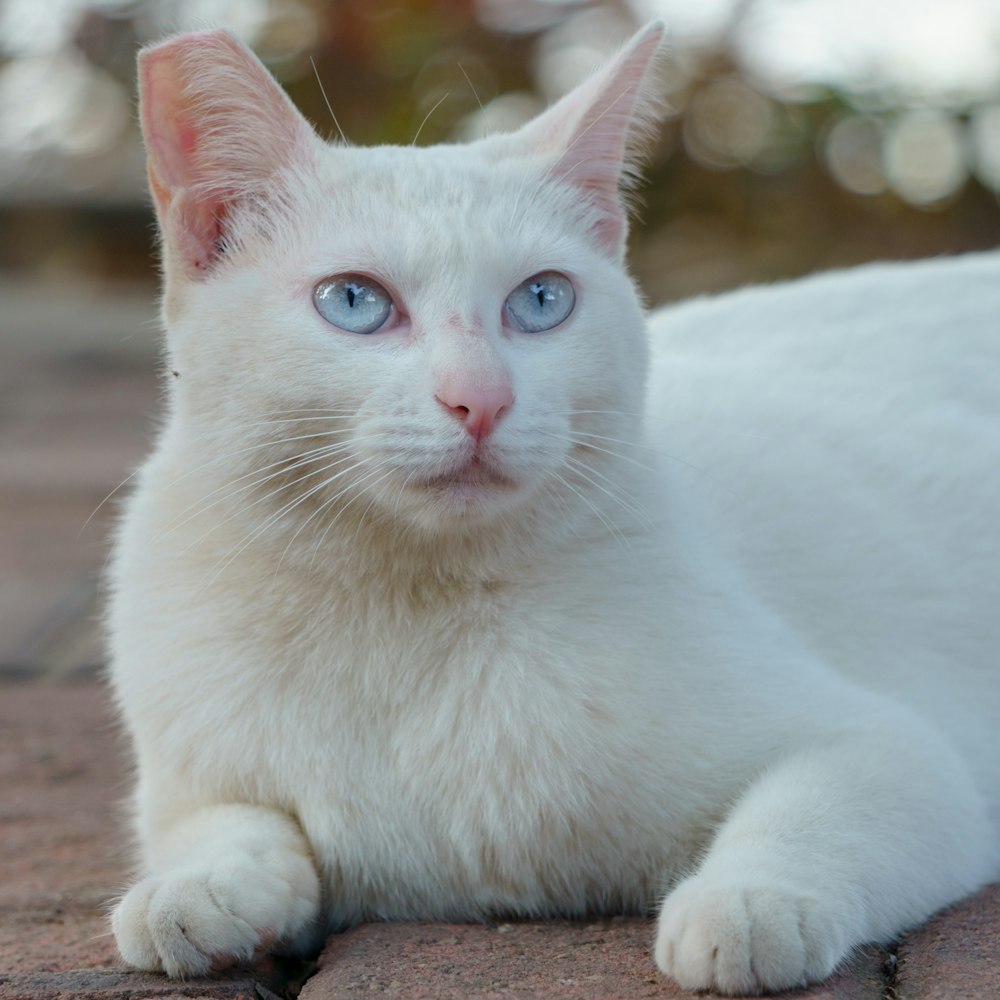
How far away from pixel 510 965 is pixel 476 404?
2.46 ft

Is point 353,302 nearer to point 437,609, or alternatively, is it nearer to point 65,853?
point 437,609

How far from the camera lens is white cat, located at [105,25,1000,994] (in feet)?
6.37

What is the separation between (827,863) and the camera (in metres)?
1.89

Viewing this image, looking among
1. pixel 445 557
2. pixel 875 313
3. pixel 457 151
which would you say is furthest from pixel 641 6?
pixel 445 557

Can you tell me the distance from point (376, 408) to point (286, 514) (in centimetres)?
27

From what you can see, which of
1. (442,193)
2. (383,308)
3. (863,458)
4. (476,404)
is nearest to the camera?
(476,404)

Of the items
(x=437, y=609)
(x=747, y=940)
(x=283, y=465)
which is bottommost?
(x=747, y=940)

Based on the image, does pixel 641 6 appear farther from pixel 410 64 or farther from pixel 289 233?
pixel 289 233

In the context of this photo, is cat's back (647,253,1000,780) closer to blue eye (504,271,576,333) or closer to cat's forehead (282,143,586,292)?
blue eye (504,271,576,333)

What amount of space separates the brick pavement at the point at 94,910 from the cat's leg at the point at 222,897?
42 mm

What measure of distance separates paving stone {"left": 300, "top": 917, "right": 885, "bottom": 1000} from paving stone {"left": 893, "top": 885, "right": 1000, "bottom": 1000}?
0.15 feet

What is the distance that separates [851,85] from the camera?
26.2ft

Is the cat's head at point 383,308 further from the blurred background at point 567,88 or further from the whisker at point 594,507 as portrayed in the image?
the blurred background at point 567,88

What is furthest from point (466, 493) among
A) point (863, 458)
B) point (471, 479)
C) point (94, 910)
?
point (863, 458)
